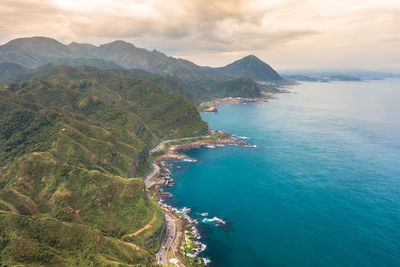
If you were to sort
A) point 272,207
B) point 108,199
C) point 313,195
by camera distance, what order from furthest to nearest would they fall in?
point 313,195, point 272,207, point 108,199

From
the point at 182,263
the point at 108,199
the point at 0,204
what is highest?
the point at 0,204

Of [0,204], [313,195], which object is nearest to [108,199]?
A: [0,204]

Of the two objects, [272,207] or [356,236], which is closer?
[356,236]

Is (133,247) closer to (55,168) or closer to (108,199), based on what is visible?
(108,199)

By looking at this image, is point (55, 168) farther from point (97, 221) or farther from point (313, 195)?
point (313, 195)

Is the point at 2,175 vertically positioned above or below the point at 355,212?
above

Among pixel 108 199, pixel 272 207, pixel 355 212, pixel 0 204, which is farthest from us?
pixel 272 207
